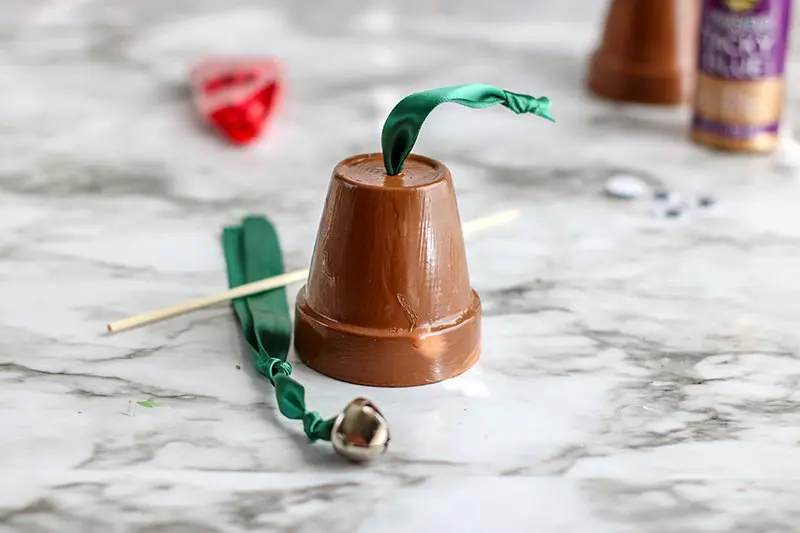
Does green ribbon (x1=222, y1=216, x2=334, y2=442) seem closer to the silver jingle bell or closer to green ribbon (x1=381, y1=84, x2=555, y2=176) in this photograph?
the silver jingle bell

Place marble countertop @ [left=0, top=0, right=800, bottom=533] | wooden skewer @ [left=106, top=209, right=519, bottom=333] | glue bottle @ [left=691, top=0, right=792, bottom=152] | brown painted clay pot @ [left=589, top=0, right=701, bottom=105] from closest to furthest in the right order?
marble countertop @ [left=0, top=0, right=800, bottom=533], wooden skewer @ [left=106, top=209, right=519, bottom=333], glue bottle @ [left=691, top=0, right=792, bottom=152], brown painted clay pot @ [left=589, top=0, right=701, bottom=105]

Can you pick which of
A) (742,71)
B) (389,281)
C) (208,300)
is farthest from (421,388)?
(742,71)

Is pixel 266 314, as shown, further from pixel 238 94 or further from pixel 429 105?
pixel 238 94

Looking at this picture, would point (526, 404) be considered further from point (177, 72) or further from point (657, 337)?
point (177, 72)

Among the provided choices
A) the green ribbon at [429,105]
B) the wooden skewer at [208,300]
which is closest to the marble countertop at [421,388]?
the wooden skewer at [208,300]

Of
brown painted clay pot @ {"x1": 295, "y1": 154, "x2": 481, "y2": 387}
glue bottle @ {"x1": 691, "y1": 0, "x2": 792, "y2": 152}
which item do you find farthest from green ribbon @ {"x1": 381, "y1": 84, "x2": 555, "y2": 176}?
glue bottle @ {"x1": 691, "y1": 0, "x2": 792, "y2": 152}

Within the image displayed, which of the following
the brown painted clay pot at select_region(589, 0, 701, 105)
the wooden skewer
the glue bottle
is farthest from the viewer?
the brown painted clay pot at select_region(589, 0, 701, 105)
